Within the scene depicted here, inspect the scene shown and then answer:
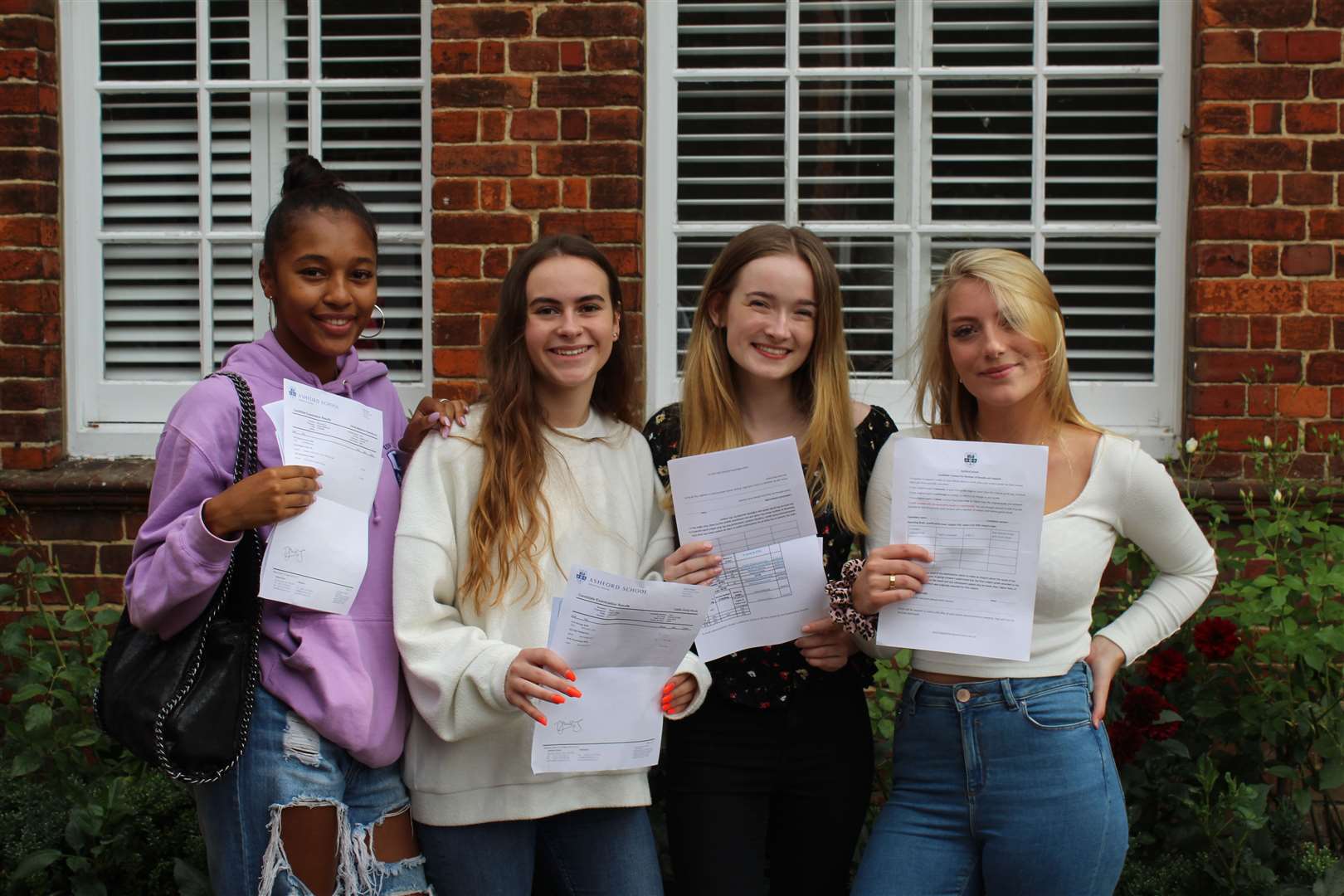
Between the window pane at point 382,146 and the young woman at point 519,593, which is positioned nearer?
the young woman at point 519,593

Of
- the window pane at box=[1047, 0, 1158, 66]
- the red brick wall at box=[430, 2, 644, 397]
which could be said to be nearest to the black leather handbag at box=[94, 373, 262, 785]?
the red brick wall at box=[430, 2, 644, 397]

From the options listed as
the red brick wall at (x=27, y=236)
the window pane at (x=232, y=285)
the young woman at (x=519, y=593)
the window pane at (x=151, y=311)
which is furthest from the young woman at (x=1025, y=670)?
the red brick wall at (x=27, y=236)

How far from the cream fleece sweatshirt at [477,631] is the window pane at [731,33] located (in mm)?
2222

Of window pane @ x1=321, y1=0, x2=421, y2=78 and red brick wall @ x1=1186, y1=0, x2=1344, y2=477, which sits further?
window pane @ x1=321, y1=0, x2=421, y2=78

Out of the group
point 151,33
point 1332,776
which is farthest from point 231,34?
point 1332,776

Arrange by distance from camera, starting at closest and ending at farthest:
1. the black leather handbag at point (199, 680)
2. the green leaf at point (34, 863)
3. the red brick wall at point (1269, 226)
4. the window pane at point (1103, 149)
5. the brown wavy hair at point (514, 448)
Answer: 1. the black leather handbag at point (199, 680)
2. the brown wavy hair at point (514, 448)
3. the green leaf at point (34, 863)
4. the red brick wall at point (1269, 226)
5. the window pane at point (1103, 149)

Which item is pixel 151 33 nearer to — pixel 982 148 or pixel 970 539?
pixel 982 148

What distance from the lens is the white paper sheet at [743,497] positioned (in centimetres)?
219

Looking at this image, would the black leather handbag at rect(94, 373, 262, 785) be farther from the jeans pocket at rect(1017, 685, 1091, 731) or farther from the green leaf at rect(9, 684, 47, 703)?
the green leaf at rect(9, 684, 47, 703)

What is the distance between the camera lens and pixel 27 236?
404cm

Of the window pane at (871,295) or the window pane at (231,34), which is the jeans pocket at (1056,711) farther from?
the window pane at (231,34)

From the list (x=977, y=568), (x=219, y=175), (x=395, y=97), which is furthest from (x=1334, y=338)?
(x=219, y=175)

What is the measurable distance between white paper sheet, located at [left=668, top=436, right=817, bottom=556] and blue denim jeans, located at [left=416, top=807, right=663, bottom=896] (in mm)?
546

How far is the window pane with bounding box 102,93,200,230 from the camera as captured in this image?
420 cm
